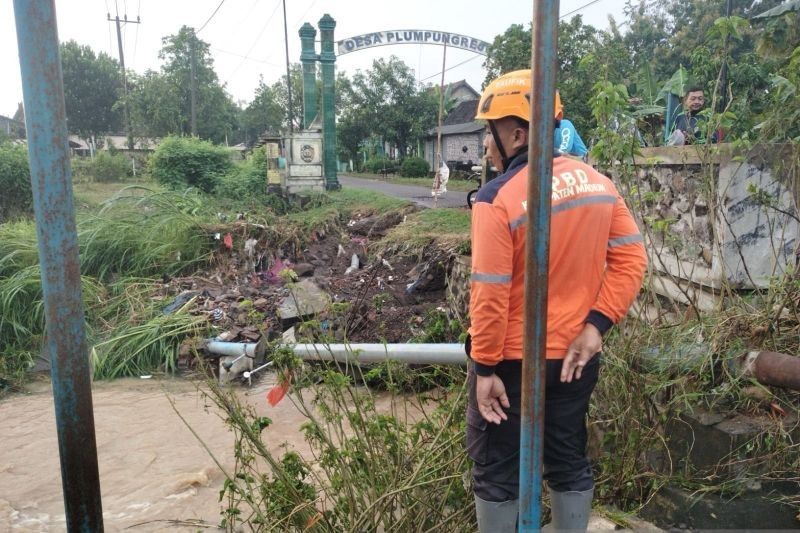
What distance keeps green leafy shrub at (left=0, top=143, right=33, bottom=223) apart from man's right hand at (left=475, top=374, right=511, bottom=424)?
16098 mm

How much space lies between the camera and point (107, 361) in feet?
23.6

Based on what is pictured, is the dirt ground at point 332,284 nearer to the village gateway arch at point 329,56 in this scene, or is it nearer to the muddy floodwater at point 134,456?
the muddy floodwater at point 134,456

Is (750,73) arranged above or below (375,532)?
above

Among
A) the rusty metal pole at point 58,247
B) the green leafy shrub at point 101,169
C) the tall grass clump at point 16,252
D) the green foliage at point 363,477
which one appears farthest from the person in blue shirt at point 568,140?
the green leafy shrub at point 101,169

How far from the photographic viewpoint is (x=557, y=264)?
76.4 inches

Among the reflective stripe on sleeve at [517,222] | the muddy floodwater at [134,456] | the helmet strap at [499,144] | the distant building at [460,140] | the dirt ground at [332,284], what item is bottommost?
the muddy floodwater at [134,456]

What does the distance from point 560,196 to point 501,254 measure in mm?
274

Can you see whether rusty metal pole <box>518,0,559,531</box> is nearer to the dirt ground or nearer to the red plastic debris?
the red plastic debris

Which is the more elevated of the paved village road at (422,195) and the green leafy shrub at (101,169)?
the green leafy shrub at (101,169)

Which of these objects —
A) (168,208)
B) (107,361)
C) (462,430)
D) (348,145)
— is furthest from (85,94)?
(462,430)

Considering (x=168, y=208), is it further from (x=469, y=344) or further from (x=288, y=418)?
(x=469, y=344)

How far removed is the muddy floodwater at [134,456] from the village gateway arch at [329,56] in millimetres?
8657

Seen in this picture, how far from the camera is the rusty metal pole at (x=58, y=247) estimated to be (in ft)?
4.13

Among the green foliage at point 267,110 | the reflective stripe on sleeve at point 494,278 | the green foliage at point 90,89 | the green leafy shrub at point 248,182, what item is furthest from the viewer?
the green foliage at point 267,110
